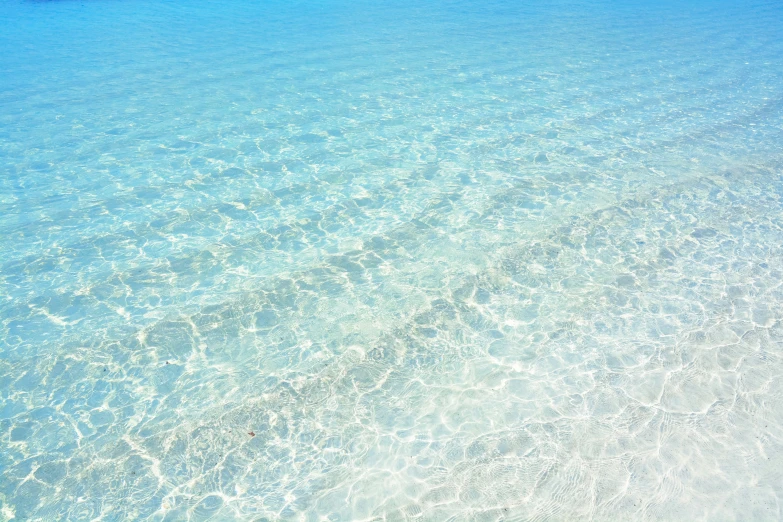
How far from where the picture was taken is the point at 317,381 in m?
8.44

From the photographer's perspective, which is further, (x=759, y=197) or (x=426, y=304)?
(x=759, y=197)

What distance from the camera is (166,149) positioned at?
50.8ft

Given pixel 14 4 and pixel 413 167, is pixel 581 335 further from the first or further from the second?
pixel 14 4

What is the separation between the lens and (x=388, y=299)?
1011 cm

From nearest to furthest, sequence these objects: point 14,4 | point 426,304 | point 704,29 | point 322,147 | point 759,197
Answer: point 426,304 < point 759,197 < point 322,147 < point 704,29 < point 14,4

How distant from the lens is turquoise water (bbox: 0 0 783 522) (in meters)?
7.08

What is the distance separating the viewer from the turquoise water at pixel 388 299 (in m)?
→ 7.08

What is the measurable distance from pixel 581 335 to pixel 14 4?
3799 cm

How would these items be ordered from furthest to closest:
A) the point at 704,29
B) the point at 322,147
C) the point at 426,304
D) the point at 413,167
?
the point at 704,29 → the point at 322,147 → the point at 413,167 → the point at 426,304

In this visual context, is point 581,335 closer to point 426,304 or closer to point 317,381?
point 426,304

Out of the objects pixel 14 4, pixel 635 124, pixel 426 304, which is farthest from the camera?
pixel 14 4

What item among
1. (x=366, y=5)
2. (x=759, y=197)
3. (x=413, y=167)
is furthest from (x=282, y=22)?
(x=759, y=197)

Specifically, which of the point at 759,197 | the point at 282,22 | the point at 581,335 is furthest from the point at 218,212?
the point at 282,22

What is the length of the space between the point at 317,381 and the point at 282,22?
2646 centimetres
